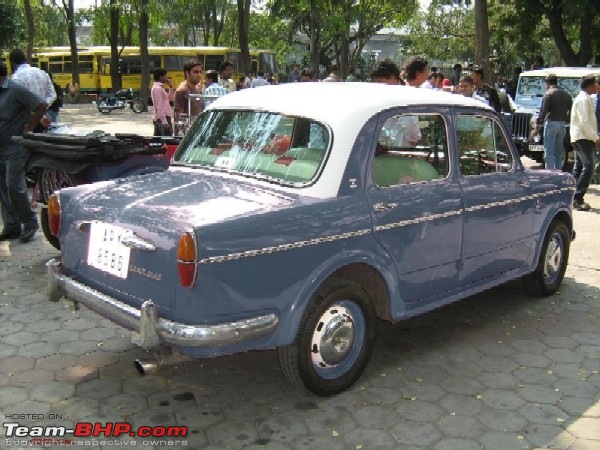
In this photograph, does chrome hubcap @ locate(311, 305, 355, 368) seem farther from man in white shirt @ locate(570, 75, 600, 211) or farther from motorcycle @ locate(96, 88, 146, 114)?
motorcycle @ locate(96, 88, 146, 114)

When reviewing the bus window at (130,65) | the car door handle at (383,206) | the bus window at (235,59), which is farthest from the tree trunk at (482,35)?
the bus window at (130,65)

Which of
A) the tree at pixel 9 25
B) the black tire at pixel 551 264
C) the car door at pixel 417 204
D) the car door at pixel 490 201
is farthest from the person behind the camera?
the tree at pixel 9 25

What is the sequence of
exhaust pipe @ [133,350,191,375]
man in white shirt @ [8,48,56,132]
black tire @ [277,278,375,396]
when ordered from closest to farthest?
exhaust pipe @ [133,350,191,375]
black tire @ [277,278,375,396]
man in white shirt @ [8,48,56,132]

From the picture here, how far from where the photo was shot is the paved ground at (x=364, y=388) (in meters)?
3.52

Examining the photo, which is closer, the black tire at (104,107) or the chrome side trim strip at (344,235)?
the chrome side trim strip at (344,235)

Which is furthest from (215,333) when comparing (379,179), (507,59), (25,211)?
(507,59)

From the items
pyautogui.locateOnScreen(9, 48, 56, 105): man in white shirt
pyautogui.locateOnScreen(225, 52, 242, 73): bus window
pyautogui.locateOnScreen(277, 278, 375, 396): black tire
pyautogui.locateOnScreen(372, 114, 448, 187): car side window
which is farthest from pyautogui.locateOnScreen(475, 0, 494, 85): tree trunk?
pyautogui.locateOnScreen(225, 52, 242, 73): bus window

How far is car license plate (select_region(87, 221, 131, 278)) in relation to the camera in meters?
3.57

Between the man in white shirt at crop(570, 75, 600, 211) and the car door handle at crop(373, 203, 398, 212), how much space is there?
592cm

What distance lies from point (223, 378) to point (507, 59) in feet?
178

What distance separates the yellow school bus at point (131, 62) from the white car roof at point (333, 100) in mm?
31555

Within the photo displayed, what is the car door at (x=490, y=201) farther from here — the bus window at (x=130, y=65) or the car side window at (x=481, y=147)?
the bus window at (x=130, y=65)

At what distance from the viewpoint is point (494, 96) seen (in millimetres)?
11266

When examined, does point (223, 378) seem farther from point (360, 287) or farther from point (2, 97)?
point (2, 97)
